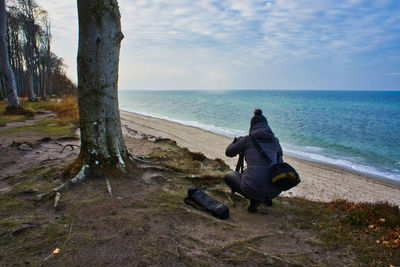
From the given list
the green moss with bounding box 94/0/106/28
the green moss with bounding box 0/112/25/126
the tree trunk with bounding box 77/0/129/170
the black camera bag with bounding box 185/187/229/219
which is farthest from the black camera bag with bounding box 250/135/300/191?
the green moss with bounding box 0/112/25/126

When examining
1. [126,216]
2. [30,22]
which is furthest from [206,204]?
[30,22]

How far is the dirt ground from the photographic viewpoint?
2963 millimetres

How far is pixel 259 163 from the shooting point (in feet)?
14.1

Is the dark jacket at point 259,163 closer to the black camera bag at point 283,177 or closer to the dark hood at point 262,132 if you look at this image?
the dark hood at point 262,132

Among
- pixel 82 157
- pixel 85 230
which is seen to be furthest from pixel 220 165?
pixel 85 230

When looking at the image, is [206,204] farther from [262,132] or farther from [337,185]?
[337,185]

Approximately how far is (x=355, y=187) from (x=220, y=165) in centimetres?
612

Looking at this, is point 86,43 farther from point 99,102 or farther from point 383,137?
point 383,137

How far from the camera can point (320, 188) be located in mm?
8984

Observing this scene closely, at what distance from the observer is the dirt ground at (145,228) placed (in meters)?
2.96

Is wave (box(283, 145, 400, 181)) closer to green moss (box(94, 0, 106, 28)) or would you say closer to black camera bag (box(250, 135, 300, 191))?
black camera bag (box(250, 135, 300, 191))

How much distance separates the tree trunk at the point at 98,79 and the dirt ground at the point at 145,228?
723mm

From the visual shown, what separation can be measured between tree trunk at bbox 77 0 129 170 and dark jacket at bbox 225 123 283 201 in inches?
120

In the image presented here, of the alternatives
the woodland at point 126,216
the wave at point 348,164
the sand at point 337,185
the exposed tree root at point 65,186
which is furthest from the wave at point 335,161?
the exposed tree root at point 65,186
